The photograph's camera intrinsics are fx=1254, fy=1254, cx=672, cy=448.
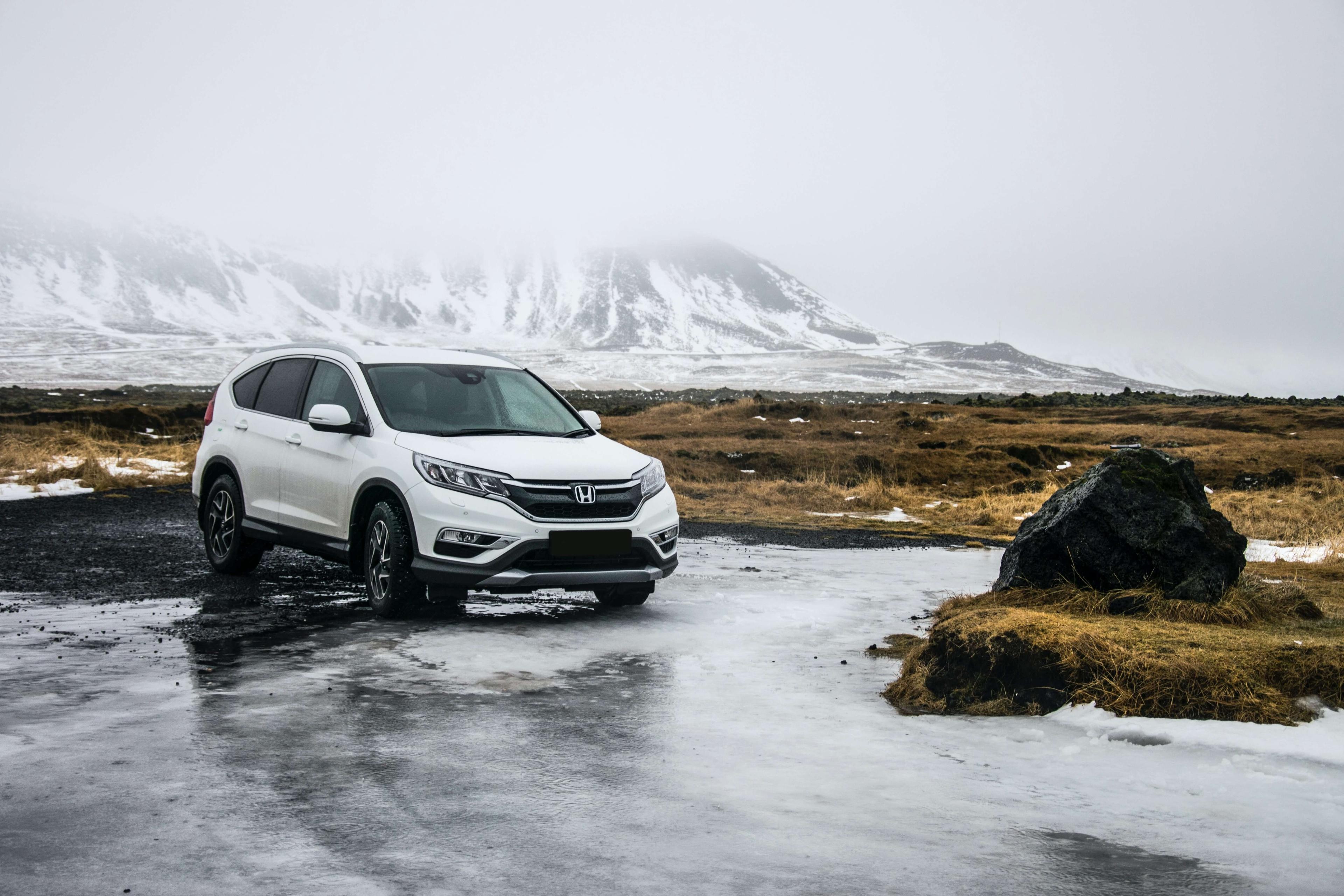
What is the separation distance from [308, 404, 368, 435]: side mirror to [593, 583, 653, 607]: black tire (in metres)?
2.11

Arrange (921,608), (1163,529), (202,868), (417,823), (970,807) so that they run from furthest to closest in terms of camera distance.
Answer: (921,608) → (1163,529) → (970,807) → (417,823) → (202,868)

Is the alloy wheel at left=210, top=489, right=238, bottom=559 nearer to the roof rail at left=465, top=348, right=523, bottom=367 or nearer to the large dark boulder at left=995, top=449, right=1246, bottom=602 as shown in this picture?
the roof rail at left=465, top=348, right=523, bottom=367

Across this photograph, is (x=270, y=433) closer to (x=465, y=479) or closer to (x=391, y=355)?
(x=391, y=355)

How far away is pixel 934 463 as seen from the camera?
25750mm

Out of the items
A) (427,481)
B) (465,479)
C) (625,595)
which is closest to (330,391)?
(427,481)

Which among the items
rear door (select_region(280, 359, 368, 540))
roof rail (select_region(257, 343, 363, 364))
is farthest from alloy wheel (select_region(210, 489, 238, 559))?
roof rail (select_region(257, 343, 363, 364))

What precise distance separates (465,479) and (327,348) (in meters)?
2.43

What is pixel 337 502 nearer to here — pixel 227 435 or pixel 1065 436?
pixel 227 435

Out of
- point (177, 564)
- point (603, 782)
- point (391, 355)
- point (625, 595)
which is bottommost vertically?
point (177, 564)

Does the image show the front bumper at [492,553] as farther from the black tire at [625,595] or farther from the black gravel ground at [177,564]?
the black gravel ground at [177,564]

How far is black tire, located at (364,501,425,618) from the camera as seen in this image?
8.55 metres

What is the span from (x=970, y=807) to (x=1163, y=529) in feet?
13.3

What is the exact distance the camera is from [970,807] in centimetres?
469

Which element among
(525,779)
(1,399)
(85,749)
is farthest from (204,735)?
(1,399)
